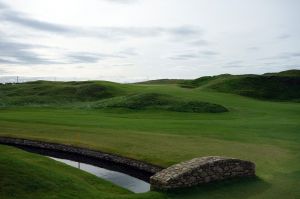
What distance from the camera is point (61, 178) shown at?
2253 cm

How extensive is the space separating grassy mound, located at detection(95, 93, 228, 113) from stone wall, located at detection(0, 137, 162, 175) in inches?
1311

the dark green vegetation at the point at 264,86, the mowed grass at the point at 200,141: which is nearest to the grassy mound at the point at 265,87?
the dark green vegetation at the point at 264,86

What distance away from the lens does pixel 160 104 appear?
73.4 metres

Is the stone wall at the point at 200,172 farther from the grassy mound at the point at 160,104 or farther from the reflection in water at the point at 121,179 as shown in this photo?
the grassy mound at the point at 160,104

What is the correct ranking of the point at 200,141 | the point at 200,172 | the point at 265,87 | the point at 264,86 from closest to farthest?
the point at 200,172
the point at 200,141
the point at 265,87
the point at 264,86

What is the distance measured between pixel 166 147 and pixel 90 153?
22.9 feet

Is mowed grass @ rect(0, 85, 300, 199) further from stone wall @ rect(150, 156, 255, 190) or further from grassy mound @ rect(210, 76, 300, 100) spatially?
grassy mound @ rect(210, 76, 300, 100)

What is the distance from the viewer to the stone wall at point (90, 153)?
2994cm

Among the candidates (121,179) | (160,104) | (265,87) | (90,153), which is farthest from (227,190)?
(265,87)

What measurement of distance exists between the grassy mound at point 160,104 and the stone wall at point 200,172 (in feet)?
139

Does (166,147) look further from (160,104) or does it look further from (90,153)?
(160,104)

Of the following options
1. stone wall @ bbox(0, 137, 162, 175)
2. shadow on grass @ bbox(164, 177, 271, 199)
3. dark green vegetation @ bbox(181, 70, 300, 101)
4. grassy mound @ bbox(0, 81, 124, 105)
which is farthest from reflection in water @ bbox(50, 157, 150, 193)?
dark green vegetation @ bbox(181, 70, 300, 101)

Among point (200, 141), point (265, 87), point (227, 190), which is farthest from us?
point (265, 87)

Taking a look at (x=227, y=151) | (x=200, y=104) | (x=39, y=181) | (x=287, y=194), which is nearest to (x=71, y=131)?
(x=227, y=151)
